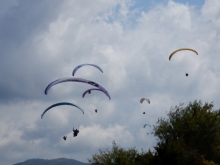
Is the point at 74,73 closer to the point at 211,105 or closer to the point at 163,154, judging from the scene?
the point at 163,154

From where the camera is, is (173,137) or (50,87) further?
(173,137)

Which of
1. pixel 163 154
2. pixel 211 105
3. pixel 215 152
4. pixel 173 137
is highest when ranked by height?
pixel 211 105

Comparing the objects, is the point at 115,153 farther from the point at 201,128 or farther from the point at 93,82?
the point at 93,82

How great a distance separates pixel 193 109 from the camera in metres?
79.0

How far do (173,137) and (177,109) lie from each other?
7.59 metres

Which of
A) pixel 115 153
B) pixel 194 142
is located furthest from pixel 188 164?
pixel 115 153

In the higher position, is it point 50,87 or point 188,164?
point 50,87

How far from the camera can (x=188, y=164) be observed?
58875 mm

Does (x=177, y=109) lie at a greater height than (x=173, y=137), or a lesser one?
greater

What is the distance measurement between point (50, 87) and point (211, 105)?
138 ft

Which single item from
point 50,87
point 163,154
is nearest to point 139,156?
point 163,154

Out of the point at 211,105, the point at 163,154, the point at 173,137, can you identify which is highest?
the point at 211,105

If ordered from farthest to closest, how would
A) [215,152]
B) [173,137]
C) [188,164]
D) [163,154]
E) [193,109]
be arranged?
[193,109] < [173,137] < [215,152] < [188,164] < [163,154]

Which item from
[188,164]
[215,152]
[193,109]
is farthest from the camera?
[193,109]
